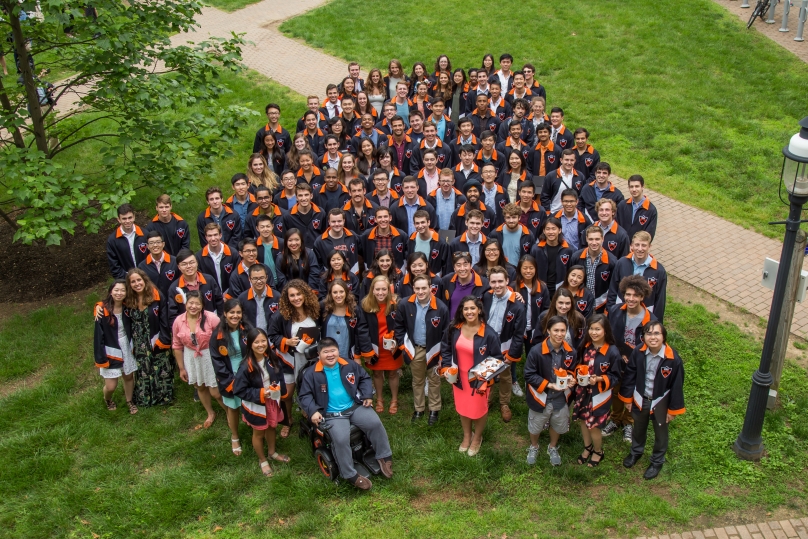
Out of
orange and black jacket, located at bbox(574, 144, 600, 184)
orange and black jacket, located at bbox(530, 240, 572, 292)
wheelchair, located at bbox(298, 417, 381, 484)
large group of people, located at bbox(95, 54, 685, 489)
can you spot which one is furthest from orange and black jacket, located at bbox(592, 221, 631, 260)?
wheelchair, located at bbox(298, 417, 381, 484)

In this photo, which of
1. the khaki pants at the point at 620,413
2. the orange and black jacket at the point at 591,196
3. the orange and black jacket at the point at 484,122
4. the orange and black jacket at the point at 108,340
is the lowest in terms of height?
the khaki pants at the point at 620,413

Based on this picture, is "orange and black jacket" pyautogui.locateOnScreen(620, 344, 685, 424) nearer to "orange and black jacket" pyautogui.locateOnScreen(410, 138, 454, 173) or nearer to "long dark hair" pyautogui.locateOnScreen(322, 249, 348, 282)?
"long dark hair" pyautogui.locateOnScreen(322, 249, 348, 282)

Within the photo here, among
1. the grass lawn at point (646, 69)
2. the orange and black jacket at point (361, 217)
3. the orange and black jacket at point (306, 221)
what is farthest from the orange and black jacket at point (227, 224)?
the grass lawn at point (646, 69)

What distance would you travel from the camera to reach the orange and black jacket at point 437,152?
11.4 metres

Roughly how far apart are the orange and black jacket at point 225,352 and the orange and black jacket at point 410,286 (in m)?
1.86

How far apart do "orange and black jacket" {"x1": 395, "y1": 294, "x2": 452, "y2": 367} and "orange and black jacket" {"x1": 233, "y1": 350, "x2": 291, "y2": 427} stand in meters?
1.47

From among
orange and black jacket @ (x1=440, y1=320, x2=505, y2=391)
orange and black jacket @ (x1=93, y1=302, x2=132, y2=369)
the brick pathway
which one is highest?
orange and black jacket @ (x1=440, y1=320, x2=505, y2=391)

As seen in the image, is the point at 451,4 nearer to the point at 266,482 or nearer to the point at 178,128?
the point at 178,128

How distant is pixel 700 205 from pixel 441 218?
5.30 metres

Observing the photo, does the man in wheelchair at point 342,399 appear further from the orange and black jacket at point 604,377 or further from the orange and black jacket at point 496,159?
the orange and black jacket at point 496,159

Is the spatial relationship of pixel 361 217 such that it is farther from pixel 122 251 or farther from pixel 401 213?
pixel 122 251

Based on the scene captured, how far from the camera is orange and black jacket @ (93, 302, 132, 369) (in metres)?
Result: 8.46

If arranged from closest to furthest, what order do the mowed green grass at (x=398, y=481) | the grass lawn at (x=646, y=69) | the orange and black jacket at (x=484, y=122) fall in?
the mowed green grass at (x=398, y=481) → the orange and black jacket at (x=484, y=122) → the grass lawn at (x=646, y=69)

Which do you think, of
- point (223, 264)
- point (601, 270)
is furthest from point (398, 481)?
point (223, 264)
